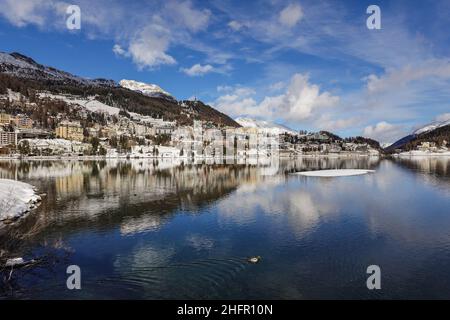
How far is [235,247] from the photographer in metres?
20.9

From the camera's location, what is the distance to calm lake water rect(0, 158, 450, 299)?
14984 mm

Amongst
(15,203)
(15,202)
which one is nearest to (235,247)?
(15,203)

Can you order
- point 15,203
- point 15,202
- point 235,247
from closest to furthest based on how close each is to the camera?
point 235,247 < point 15,203 < point 15,202

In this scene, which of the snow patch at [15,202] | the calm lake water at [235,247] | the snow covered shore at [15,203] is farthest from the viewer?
the snow patch at [15,202]

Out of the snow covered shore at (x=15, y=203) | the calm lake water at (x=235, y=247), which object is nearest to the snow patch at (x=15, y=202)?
the snow covered shore at (x=15, y=203)

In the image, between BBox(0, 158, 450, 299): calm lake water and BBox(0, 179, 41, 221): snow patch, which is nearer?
BBox(0, 158, 450, 299): calm lake water

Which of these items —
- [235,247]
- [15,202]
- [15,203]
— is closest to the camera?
[235,247]

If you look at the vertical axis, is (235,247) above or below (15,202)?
below

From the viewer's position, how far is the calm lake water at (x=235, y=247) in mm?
14984

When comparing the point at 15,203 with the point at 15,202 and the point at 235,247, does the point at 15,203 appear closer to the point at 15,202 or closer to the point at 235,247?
the point at 15,202

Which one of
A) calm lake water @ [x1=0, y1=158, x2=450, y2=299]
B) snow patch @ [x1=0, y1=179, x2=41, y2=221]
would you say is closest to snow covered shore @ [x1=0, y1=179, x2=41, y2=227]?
snow patch @ [x1=0, y1=179, x2=41, y2=221]

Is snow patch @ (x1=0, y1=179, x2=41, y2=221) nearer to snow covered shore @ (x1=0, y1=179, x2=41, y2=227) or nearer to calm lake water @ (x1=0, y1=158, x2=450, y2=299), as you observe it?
snow covered shore @ (x1=0, y1=179, x2=41, y2=227)

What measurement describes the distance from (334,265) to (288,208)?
15.4 m

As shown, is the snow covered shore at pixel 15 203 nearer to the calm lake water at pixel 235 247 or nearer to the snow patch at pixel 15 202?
the snow patch at pixel 15 202
